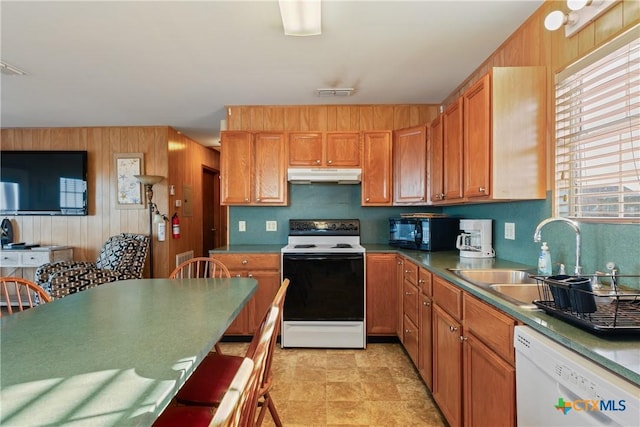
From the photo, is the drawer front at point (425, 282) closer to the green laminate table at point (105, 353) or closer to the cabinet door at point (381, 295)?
the cabinet door at point (381, 295)

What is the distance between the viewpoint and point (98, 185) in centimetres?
453

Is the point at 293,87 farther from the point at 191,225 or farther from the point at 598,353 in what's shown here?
the point at 191,225

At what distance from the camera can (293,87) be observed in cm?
299

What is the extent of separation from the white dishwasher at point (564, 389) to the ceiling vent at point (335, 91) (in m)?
2.51

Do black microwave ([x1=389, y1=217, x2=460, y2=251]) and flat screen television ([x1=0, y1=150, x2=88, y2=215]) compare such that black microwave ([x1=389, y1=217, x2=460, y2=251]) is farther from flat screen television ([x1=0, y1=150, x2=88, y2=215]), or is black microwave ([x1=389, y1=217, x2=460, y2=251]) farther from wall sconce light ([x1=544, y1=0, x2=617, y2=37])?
flat screen television ([x1=0, y1=150, x2=88, y2=215])

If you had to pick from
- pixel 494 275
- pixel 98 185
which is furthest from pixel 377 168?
pixel 98 185

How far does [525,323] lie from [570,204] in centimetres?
88

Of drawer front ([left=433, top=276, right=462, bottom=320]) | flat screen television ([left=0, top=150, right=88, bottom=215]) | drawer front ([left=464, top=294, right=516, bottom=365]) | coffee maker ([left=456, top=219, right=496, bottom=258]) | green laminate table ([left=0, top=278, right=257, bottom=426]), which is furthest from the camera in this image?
flat screen television ([left=0, top=150, right=88, bottom=215])

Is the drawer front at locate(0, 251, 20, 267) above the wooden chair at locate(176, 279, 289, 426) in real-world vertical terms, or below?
above

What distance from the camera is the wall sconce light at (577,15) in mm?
1388

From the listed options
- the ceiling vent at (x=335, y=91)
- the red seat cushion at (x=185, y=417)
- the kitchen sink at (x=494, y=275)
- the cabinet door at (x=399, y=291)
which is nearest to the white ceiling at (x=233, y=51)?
the ceiling vent at (x=335, y=91)

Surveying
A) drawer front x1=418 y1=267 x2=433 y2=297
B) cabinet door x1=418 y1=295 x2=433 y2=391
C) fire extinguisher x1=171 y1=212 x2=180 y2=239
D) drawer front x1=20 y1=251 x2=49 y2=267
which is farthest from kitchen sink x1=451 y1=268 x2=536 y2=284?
drawer front x1=20 y1=251 x2=49 y2=267

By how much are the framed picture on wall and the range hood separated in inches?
102

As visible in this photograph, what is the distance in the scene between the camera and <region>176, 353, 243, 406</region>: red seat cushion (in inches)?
51.1
